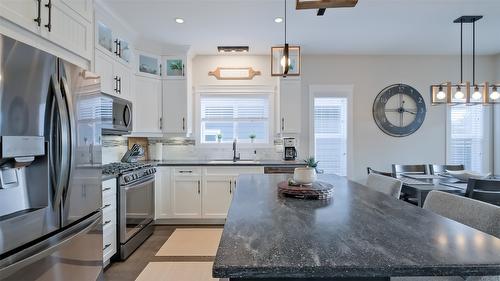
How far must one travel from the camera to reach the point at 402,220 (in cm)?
120

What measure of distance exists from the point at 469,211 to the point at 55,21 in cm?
284

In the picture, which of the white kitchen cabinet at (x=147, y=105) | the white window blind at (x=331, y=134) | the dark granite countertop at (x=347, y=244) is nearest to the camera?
the dark granite countertop at (x=347, y=244)

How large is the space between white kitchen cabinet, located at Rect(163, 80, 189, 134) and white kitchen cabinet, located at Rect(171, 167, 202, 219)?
2.28ft

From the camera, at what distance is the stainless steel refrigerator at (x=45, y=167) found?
1.28 meters

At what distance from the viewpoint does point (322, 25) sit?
3428 millimetres

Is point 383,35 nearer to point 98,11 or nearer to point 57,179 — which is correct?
point 98,11

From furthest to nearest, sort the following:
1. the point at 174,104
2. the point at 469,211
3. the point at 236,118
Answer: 1. the point at 236,118
2. the point at 174,104
3. the point at 469,211

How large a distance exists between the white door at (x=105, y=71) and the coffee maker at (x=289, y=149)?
8.57 ft

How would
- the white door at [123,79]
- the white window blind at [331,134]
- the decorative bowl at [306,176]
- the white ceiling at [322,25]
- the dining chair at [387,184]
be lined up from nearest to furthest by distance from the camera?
the decorative bowl at [306,176]
the dining chair at [387,184]
the white ceiling at [322,25]
the white door at [123,79]
the white window blind at [331,134]

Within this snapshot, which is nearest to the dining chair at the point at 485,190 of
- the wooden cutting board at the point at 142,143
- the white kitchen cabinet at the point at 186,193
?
the white kitchen cabinet at the point at 186,193

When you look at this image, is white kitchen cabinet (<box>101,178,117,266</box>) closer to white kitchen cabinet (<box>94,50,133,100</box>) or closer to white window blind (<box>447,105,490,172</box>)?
white kitchen cabinet (<box>94,50,133,100</box>)

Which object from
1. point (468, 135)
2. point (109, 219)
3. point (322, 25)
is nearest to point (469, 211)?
point (322, 25)

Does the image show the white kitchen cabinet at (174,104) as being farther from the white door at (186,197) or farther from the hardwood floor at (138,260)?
the hardwood floor at (138,260)

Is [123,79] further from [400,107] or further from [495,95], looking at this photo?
[495,95]
